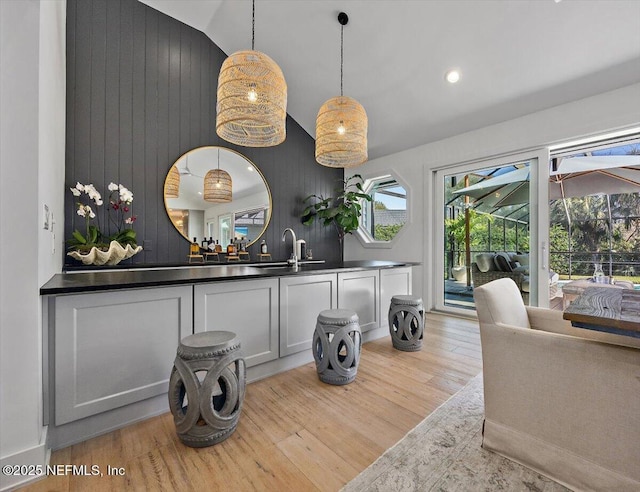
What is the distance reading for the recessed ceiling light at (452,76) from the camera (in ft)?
10.9

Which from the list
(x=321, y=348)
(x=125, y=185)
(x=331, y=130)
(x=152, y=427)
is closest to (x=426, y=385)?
(x=321, y=348)

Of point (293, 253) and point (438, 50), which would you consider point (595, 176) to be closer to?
point (438, 50)

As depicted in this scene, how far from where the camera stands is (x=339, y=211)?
193 inches

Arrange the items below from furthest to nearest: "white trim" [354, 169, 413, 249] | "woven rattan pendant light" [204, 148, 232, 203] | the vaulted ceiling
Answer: "white trim" [354, 169, 413, 249] → "woven rattan pendant light" [204, 148, 232, 203] → the vaulted ceiling

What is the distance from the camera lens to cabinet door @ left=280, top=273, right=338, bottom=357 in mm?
2242

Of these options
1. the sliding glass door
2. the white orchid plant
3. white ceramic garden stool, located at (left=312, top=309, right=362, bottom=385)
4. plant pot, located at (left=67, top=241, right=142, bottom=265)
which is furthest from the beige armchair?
the white orchid plant

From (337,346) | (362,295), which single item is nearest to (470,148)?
(362,295)

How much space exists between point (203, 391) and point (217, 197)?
122 inches

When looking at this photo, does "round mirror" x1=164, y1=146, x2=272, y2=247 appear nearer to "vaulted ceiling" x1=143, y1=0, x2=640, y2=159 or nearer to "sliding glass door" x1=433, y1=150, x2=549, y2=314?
"vaulted ceiling" x1=143, y1=0, x2=640, y2=159

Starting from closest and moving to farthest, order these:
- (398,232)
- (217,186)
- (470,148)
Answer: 1. (470,148)
2. (217,186)
3. (398,232)

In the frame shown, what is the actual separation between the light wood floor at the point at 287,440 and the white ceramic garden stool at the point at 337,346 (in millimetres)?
83

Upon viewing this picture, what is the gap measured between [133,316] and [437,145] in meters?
4.26

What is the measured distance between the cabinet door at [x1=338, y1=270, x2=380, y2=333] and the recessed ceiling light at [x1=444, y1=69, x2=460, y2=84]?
95.2 inches

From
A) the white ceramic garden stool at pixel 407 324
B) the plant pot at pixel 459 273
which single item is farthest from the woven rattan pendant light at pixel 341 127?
the plant pot at pixel 459 273
